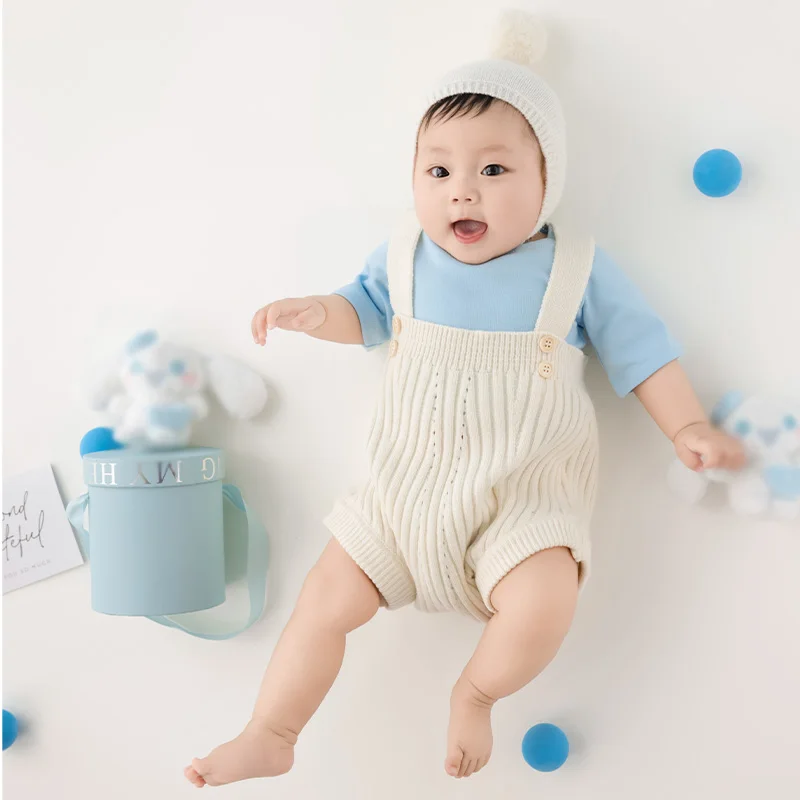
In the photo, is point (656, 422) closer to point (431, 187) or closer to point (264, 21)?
point (431, 187)

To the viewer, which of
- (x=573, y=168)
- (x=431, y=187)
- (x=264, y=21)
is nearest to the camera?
(x=431, y=187)

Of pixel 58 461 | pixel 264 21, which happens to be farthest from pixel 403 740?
pixel 264 21

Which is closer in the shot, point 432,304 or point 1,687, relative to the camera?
point 432,304

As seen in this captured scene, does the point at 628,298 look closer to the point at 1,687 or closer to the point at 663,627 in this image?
the point at 663,627

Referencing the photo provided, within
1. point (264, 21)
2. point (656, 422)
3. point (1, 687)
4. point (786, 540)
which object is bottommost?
point (1, 687)

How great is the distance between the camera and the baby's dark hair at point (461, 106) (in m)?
0.98

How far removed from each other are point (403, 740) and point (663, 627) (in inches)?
14.5

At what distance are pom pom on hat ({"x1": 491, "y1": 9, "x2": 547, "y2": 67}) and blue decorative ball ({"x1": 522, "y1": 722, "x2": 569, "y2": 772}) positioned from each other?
32.3 inches

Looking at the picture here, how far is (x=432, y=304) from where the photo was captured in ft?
3.42

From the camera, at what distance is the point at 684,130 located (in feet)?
3.57

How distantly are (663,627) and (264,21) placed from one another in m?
0.97

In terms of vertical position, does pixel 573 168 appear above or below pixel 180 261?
above

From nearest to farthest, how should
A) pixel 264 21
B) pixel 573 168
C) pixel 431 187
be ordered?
1. pixel 431 187
2. pixel 573 168
3. pixel 264 21

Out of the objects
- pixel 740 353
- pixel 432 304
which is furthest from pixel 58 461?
pixel 740 353
